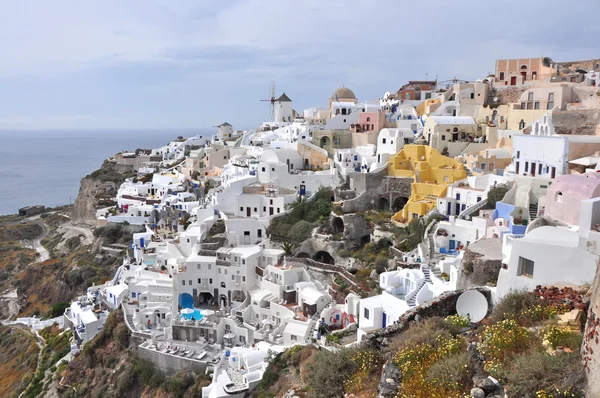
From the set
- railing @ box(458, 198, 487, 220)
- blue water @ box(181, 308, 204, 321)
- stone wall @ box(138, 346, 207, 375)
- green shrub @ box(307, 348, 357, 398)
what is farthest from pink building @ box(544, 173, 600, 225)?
blue water @ box(181, 308, 204, 321)

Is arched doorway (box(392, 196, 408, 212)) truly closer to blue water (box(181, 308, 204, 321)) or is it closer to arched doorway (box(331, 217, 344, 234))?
arched doorway (box(331, 217, 344, 234))

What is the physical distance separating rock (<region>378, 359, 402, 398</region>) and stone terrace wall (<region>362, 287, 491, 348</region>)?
5.70ft

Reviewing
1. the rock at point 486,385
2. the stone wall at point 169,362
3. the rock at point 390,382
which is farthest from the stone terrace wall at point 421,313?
the stone wall at point 169,362

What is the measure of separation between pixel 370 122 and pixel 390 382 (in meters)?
30.8

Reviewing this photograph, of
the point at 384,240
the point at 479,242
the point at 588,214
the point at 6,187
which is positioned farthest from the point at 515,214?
the point at 6,187

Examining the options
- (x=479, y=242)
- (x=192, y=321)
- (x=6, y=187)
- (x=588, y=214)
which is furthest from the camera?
(x=6, y=187)

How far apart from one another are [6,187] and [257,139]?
88716mm

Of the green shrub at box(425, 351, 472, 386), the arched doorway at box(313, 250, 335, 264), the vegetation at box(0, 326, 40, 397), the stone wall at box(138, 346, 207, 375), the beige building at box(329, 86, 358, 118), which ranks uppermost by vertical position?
the beige building at box(329, 86, 358, 118)

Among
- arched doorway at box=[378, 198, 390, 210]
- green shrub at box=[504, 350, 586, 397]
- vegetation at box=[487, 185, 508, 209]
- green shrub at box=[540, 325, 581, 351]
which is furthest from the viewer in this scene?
arched doorway at box=[378, 198, 390, 210]

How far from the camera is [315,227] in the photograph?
27.0m

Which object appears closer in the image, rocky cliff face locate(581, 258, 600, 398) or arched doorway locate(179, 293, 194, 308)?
rocky cliff face locate(581, 258, 600, 398)

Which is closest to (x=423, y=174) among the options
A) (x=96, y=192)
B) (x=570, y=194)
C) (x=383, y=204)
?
(x=383, y=204)

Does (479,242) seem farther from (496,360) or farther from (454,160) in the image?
(454,160)

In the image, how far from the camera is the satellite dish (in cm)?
1033
